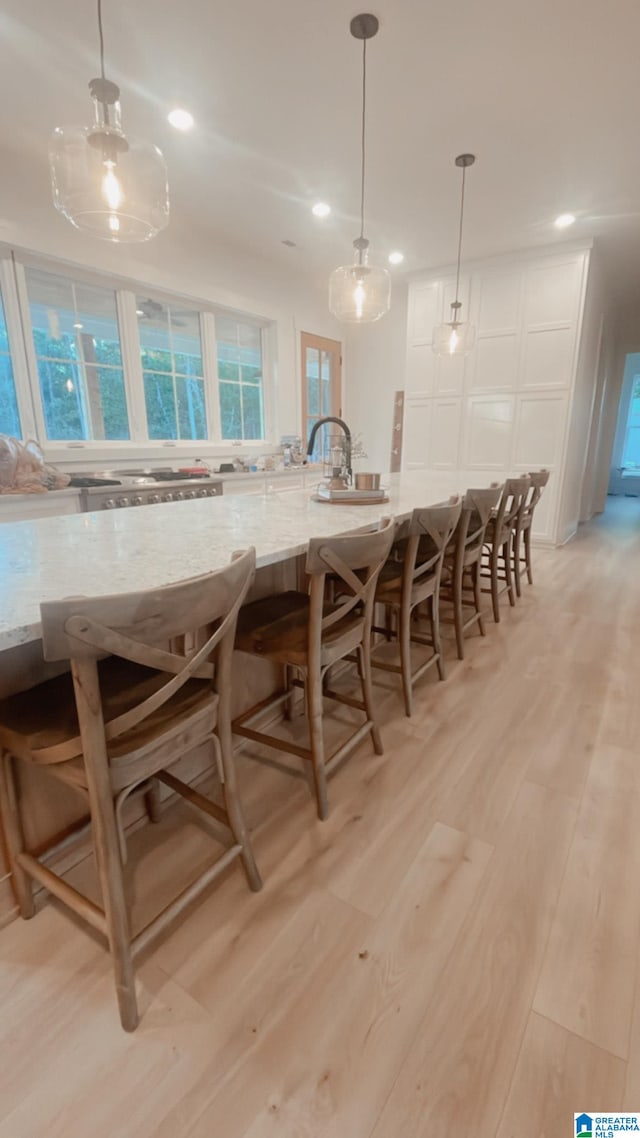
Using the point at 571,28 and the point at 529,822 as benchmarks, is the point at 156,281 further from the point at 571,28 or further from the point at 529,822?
the point at 529,822

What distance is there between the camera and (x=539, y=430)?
4883mm

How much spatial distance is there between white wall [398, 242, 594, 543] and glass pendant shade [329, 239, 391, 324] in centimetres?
206

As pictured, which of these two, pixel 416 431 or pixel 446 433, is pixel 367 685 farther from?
pixel 416 431

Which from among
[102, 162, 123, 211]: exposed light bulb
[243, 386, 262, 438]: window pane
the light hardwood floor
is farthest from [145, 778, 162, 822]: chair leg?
[243, 386, 262, 438]: window pane

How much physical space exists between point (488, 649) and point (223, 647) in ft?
6.75

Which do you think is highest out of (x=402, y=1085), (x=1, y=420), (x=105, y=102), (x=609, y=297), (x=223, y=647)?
(x=609, y=297)

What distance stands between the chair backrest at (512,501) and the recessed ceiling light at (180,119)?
276 centimetres

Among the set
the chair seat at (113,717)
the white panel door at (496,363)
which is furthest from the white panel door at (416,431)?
the chair seat at (113,717)

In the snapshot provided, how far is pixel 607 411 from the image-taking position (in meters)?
7.07

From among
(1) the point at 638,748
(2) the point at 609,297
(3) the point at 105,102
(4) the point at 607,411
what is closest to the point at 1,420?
(3) the point at 105,102

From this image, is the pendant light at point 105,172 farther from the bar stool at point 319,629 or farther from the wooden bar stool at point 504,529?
the wooden bar stool at point 504,529

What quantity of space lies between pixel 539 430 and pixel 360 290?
286 centimetres

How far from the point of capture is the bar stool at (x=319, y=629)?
1299 mm

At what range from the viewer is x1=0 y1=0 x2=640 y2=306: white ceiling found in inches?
83.6
